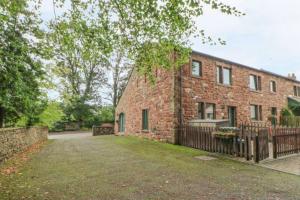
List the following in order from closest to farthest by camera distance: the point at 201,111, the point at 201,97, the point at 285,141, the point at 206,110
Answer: the point at 285,141 < the point at 201,97 < the point at 201,111 < the point at 206,110

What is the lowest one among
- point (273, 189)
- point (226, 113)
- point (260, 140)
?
point (273, 189)

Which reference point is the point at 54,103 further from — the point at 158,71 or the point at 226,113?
the point at 226,113

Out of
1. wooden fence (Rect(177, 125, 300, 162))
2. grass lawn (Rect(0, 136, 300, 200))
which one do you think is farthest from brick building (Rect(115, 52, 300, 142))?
grass lawn (Rect(0, 136, 300, 200))

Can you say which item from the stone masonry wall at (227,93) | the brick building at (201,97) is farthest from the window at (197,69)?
the stone masonry wall at (227,93)

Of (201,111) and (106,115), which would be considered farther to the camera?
(106,115)

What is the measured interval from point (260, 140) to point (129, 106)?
13.7m

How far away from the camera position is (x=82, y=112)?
32719 mm

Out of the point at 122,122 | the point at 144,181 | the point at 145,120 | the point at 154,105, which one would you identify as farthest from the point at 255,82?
the point at 144,181

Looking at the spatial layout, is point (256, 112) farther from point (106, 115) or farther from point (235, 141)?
point (106, 115)

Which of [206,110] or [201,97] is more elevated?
[201,97]

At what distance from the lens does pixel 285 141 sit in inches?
378

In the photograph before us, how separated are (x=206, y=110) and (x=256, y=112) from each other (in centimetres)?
660

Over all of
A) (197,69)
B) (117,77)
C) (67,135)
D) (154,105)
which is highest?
(117,77)

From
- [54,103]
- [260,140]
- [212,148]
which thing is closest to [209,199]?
[260,140]
